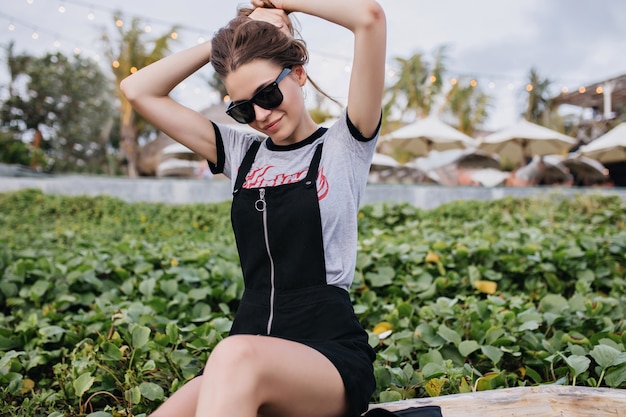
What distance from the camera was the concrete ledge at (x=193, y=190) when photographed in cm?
938

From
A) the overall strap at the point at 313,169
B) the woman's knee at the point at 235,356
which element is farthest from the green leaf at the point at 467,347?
the woman's knee at the point at 235,356

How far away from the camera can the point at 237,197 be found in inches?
55.1

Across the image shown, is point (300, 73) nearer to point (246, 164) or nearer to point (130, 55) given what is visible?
point (246, 164)

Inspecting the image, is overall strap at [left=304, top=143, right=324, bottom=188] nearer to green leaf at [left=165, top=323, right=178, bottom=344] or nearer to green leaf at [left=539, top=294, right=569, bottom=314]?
green leaf at [left=165, top=323, right=178, bottom=344]

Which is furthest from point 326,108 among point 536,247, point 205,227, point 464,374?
point 464,374

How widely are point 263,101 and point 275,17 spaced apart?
253mm

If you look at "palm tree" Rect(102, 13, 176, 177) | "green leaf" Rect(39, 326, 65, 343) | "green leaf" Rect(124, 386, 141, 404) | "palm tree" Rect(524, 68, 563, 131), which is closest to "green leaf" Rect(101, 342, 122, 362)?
"green leaf" Rect(124, 386, 141, 404)

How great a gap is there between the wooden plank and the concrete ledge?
7.74 m

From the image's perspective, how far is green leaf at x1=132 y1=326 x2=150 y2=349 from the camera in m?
1.78

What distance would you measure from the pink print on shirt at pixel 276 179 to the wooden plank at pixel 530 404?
59 cm

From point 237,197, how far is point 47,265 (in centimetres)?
176

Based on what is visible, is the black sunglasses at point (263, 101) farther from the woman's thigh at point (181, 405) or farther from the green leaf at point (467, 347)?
the green leaf at point (467, 347)

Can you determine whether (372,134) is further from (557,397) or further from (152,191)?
(152,191)

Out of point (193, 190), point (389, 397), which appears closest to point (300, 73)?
point (389, 397)
